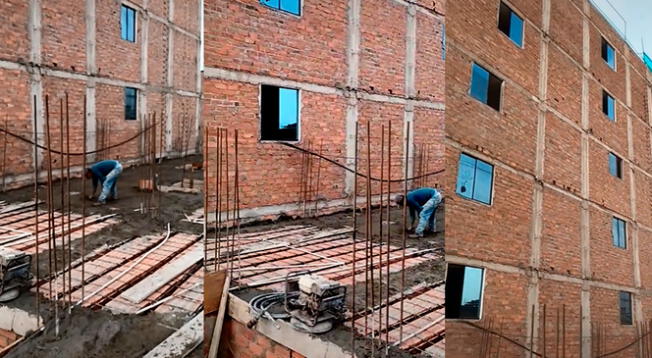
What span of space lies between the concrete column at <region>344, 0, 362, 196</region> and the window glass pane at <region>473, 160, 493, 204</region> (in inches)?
29.4

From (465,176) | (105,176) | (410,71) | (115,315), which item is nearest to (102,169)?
(105,176)

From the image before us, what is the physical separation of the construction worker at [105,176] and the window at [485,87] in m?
1.59

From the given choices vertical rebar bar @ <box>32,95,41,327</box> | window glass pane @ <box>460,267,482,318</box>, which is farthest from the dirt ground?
window glass pane @ <box>460,267,482,318</box>

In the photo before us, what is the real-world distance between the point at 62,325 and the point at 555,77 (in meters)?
2.88

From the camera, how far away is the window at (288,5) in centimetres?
170

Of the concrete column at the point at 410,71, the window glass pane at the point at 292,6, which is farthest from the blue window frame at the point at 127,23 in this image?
the concrete column at the point at 410,71

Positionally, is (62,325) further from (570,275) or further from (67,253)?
(570,275)

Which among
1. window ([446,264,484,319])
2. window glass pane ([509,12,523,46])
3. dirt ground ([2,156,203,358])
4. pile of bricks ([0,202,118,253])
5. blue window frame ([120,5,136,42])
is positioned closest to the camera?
dirt ground ([2,156,203,358])

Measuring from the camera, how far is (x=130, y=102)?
1.75 metres

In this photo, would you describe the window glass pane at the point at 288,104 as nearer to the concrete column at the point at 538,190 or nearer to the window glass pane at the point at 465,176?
the window glass pane at the point at 465,176

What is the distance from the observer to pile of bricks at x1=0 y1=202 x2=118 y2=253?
5.98 ft

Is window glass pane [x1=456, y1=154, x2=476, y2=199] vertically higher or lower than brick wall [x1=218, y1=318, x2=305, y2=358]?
higher

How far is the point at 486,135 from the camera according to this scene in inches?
86.5

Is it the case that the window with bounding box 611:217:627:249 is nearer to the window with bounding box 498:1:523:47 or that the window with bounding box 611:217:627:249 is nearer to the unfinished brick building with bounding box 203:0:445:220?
the window with bounding box 498:1:523:47
